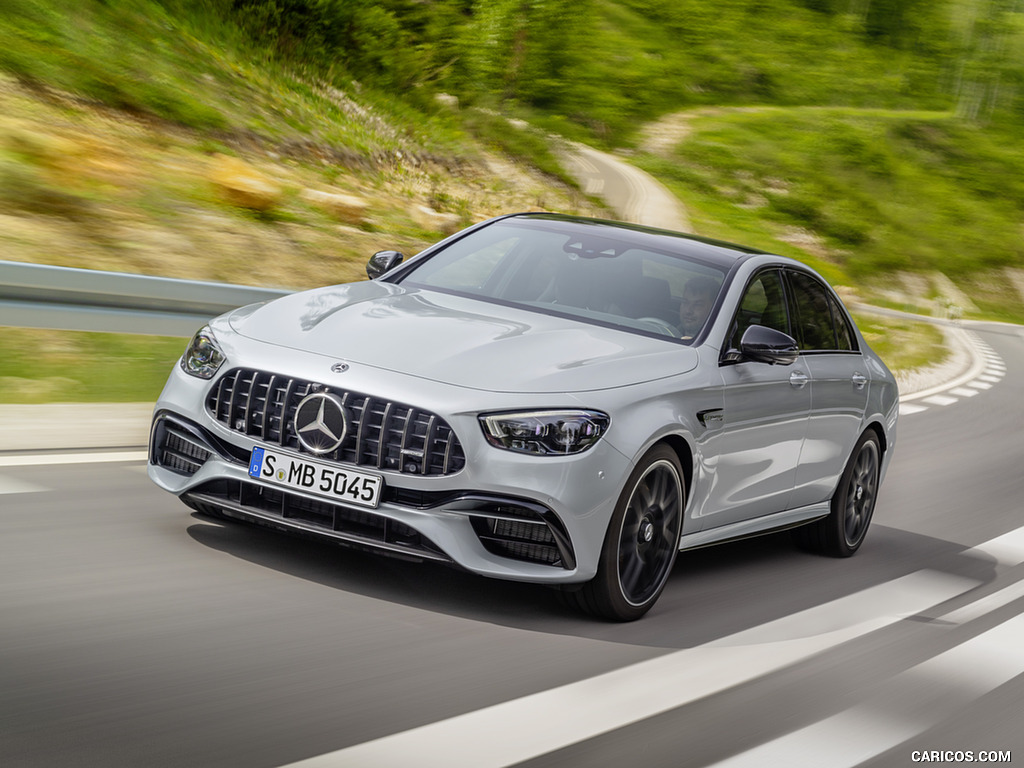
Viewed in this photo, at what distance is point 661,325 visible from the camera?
19.1 ft

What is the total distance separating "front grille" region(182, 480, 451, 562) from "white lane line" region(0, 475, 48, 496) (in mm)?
1194

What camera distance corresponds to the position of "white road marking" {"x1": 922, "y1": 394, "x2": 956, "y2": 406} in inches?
646

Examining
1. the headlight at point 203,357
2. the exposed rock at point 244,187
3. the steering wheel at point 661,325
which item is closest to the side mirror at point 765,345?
the steering wheel at point 661,325

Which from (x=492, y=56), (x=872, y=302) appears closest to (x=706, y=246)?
(x=492, y=56)

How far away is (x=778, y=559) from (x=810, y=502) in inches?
15.7

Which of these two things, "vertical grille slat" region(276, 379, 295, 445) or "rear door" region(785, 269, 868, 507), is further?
"rear door" region(785, 269, 868, 507)

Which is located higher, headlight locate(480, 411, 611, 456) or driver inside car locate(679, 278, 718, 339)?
driver inside car locate(679, 278, 718, 339)

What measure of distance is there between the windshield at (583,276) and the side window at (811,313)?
758 millimetres

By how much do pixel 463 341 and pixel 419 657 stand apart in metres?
1.23

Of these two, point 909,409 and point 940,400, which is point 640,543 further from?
point 940,400

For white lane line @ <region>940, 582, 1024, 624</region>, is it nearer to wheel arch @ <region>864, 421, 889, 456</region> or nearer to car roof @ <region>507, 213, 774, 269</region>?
wheel arch @ <region>864, 421, 889, 456</region>

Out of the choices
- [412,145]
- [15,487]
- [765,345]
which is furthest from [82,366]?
[412,145]

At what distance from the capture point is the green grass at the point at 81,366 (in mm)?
8227

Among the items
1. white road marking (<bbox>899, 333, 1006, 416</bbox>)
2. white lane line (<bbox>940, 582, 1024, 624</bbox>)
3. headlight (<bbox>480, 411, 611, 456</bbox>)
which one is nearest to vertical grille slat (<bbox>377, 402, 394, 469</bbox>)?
headlight (<bbox>480, 411, 611, 456</bbox>)
